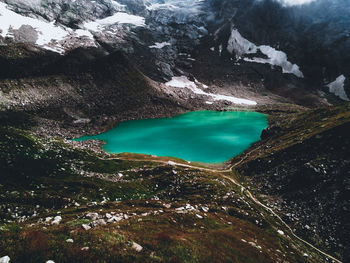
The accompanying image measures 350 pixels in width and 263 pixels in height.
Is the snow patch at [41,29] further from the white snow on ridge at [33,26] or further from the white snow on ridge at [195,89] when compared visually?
the white snow on ridge at [195,89]

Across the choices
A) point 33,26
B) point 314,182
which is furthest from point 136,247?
point 33,26

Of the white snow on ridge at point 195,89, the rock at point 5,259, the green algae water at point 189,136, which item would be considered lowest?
the green algae water at point 189,136

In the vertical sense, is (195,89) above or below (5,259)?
above

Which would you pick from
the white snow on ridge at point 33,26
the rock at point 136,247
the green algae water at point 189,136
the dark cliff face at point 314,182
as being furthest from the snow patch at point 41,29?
the rock at point 136,247

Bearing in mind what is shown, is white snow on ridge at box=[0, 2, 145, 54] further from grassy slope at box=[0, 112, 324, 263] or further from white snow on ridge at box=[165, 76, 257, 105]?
grassy slope at box=[0, 112, 324, 263]

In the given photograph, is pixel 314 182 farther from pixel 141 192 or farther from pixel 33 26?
pixel 33 26

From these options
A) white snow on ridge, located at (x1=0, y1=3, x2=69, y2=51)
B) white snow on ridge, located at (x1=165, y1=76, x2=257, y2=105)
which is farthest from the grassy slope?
white snow on ridge, located at (x1=165, y1=76, x2=257, y2=105)
